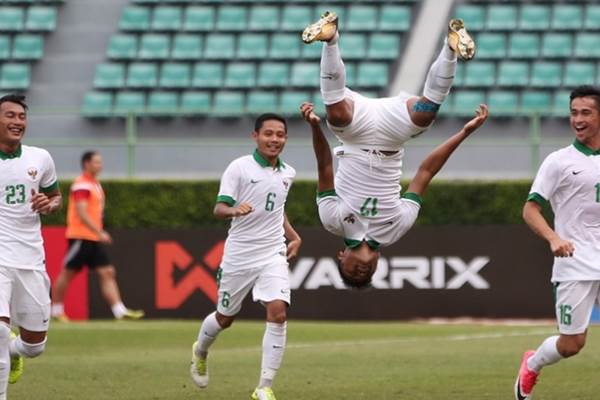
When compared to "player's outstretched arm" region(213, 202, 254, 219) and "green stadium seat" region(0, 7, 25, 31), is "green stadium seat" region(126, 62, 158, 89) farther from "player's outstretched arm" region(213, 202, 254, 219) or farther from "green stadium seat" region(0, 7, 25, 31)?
"player's outstretched arm" region(213, 202, 254, 219)

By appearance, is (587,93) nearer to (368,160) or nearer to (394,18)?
(368,160)

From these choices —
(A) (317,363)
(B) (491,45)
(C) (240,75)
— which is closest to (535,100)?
(B) (491,45)

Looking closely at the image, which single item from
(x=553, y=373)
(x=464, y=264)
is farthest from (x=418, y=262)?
(x=553, y=373)

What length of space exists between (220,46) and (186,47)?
0.70 metres

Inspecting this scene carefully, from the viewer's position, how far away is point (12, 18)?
29.1 m

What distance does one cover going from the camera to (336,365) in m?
13.9

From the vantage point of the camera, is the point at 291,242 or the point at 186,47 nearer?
the point at 291,242

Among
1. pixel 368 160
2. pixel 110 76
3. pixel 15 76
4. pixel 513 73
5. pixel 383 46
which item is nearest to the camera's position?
pixel 368 160

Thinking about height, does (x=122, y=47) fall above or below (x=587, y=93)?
below

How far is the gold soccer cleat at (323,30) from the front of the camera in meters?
10.1

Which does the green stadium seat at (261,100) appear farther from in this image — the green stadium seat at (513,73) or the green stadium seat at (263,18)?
the green stadium seat at (513,73)

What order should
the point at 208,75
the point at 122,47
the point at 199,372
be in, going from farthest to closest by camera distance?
the point at 122,47
the point at 208,75
the point at 199,372

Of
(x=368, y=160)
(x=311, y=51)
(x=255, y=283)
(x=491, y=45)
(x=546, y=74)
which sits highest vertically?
(x=491, y=45)

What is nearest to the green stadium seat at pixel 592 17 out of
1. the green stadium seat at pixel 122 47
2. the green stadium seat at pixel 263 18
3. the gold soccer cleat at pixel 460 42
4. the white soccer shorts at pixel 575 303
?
the green stadium seat at pixel 263 18
